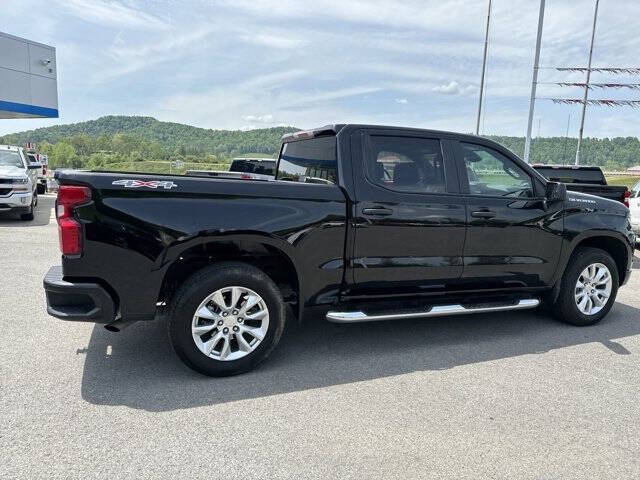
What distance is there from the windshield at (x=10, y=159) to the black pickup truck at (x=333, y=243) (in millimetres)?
10378

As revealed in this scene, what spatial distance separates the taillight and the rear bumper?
9.4 inches

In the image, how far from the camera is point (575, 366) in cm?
416

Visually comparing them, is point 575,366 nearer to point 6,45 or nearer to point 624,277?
point 624,277

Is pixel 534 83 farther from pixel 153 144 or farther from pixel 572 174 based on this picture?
pixel 153 144

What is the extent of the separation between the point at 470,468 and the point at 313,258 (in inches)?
74.0

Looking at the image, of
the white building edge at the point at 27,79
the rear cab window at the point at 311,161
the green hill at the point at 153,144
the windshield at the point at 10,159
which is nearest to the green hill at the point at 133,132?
the green hill at the point at 153,144

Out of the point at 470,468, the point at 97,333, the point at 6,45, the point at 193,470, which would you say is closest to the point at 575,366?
the point at 470,468

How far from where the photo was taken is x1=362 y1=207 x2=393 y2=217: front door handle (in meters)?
4.06

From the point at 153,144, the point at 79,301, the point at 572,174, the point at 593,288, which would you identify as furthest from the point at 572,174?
the point at 153,144

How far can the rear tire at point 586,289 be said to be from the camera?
16.8ft

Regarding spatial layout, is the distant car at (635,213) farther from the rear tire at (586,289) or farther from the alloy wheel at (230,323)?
the alloy wheel at (230,323)

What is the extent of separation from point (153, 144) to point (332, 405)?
219 ft

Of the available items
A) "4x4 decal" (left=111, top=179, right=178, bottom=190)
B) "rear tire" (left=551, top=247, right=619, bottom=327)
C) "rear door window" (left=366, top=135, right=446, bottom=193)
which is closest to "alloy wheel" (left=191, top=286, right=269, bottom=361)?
"4x4 decal" (left=111, top=179, right=178, bottom=190)

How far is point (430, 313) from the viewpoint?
432cm
